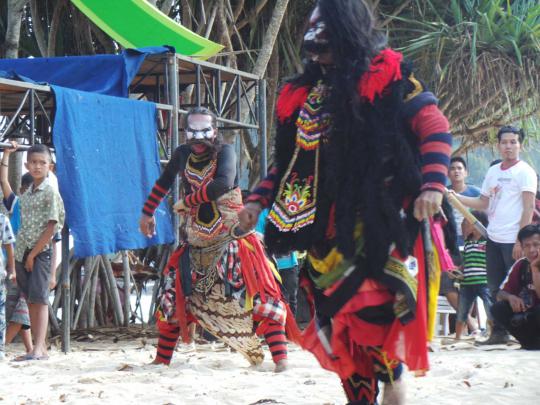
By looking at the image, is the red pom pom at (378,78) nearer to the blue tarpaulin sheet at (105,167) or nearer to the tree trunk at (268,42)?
the blue tarpaulin sheet at (105,167)

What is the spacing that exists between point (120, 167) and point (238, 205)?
215cm

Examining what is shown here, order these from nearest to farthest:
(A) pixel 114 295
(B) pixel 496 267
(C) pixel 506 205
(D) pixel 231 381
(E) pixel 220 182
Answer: (D) pixel 231 381, (E) pixel 220 182, (C) pixel 506 205, (B) pixel 496 267, (A) pixel 114 295

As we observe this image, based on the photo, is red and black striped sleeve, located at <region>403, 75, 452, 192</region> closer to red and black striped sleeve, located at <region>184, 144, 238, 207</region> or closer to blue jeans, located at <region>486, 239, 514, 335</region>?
red and black striped sleeve, located at <region>184, 144, 238, 207</region>

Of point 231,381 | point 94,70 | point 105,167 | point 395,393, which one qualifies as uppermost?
point 94,70

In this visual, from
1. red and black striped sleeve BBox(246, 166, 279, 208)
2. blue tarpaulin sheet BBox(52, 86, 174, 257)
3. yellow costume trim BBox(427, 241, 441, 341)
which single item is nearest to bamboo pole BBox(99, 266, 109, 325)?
blue tarpaulin sheet BBox(52, 86, 174, 257)

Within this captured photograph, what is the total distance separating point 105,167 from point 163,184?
175 centimetres

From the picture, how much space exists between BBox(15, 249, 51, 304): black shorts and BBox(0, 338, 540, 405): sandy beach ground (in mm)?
495

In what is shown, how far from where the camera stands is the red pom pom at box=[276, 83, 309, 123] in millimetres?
4223

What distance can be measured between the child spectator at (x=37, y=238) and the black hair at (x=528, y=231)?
354 centimetres

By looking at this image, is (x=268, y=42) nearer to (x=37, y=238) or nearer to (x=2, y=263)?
(x=37, y=238)

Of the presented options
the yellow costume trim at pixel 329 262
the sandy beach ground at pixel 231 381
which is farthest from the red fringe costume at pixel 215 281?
the yellow costume trim at pixel 329 262

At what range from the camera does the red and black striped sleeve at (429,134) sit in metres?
3.80

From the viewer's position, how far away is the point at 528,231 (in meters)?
7.49

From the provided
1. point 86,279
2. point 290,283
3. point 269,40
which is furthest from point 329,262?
point 269,40
